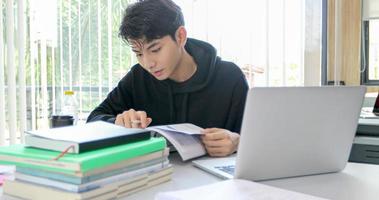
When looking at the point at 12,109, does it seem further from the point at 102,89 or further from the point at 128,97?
the point at 128,97

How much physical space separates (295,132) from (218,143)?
301 mm

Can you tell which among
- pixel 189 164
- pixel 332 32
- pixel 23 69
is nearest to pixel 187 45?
pixel 189 164

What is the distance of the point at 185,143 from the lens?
1139 mm

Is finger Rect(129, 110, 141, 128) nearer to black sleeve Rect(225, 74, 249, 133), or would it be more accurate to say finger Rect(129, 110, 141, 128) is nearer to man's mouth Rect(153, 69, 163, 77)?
man's mouth Rect(153, 69, 163, 77)

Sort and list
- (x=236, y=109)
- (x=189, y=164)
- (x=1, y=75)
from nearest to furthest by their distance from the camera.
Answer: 1. (x=189, y=164)
2. (x=236, y=109)
3. (x=1, y=75)

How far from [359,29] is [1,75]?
86.5 inches

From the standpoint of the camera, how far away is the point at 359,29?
266cm

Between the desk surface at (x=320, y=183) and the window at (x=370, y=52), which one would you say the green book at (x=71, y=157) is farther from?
the window at (x=370, y=52)

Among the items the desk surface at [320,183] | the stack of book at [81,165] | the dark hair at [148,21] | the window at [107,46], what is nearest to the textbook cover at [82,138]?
the stack of book at [81,165]

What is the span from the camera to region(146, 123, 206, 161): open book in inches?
43.2

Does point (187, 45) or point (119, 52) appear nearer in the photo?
point (187, 45)

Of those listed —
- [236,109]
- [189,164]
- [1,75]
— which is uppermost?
[1,75]

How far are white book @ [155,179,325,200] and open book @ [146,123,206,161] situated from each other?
0.30 metres

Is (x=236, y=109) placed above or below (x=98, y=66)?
below
